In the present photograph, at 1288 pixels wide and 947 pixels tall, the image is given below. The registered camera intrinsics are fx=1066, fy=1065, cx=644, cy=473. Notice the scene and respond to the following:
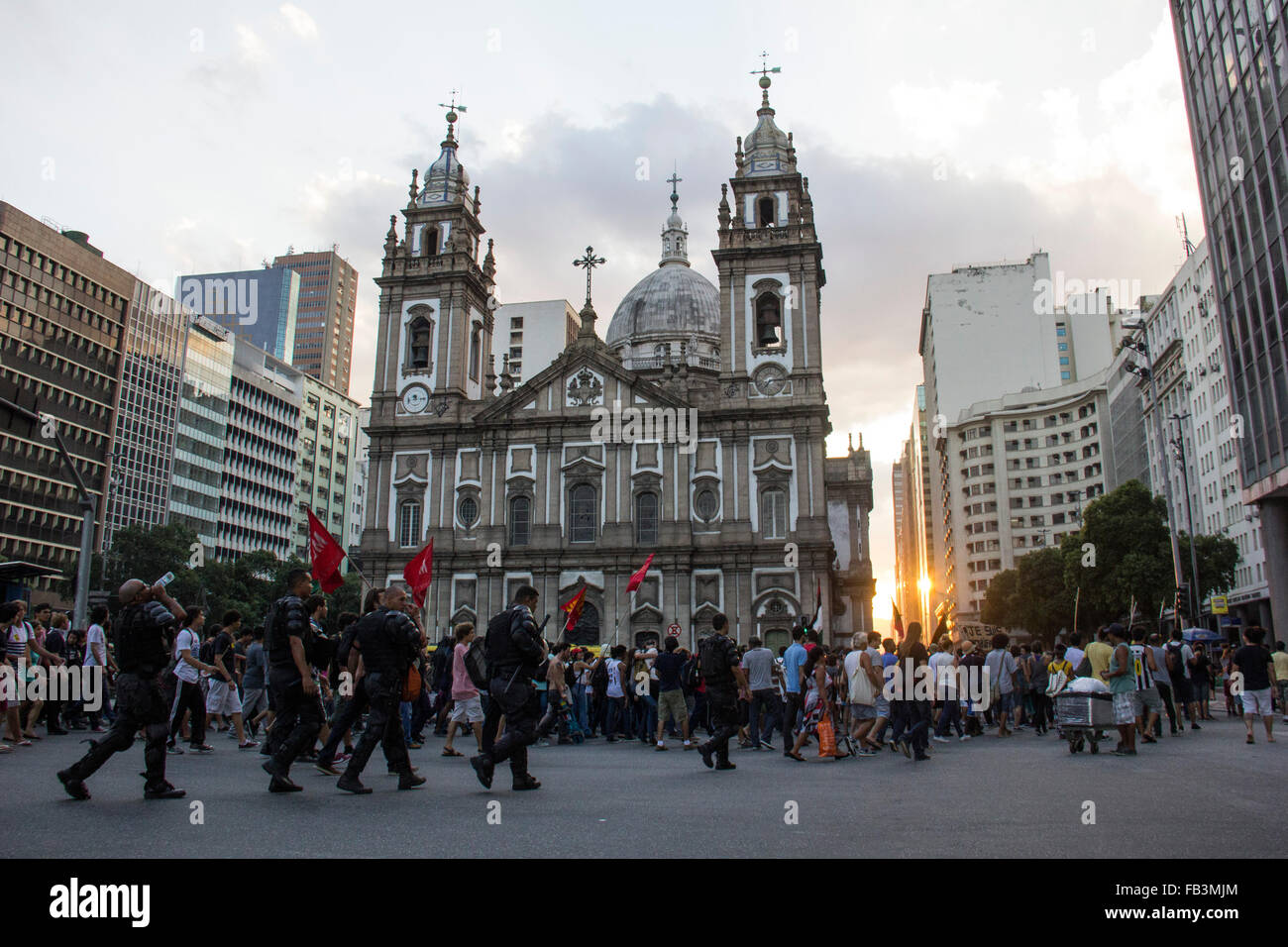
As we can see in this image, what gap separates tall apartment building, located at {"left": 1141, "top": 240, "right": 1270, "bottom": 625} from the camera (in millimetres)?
56375

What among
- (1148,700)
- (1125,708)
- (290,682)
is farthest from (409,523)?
(290,682)

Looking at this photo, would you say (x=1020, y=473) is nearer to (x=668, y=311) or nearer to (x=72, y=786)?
(x=668, y=311)

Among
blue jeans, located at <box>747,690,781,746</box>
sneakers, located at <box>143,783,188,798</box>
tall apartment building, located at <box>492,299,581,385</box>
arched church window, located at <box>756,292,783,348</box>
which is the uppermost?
tall apartment building, located at <box>492,299,581,385</box>

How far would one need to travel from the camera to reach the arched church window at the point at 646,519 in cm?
4509

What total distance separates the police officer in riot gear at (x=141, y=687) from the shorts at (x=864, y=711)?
908cm

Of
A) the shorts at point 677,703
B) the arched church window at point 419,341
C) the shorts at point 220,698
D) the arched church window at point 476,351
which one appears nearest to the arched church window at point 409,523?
the arched church window at point 419,341

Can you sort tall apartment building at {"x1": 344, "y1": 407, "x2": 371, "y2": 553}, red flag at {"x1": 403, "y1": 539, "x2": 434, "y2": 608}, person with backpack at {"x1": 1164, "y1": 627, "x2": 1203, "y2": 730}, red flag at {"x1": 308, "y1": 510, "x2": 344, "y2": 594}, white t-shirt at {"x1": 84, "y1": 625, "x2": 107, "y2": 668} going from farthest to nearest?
1. tall apartment building at {"x1": 344, "y1": 407, "x2": 371, "y2": 553}
2. red flag at {"x1": 403, "y1": 539, "x2": 434, "y2": 608}
3. red flag at {"x1": 308, "y1": 510, "x2": 344, "y2": 594}
4. person with backpack at {"x1": 1164, "y1": 627, "x2": 1203, "y2": 730}
5. white t-shirt at {"x1": 84, "y1": 625, "x2": 107, "y2": 668}

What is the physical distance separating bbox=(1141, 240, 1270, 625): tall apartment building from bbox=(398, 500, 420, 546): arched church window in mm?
37620

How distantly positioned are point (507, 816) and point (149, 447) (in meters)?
69.2

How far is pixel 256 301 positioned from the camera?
10450 centimetres

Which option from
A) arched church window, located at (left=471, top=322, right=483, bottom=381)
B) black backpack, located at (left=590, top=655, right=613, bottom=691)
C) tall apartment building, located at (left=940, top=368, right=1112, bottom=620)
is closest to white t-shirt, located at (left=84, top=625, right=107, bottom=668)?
black backpack, located at (left=590, top=655, right=613, bottom=691)

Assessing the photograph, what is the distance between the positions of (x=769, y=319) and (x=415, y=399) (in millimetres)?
16547

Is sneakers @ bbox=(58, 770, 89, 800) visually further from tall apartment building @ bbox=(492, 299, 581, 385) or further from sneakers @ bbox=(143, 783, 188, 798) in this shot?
tall apartment building @ bbox=(492, 299, 581, 385)
